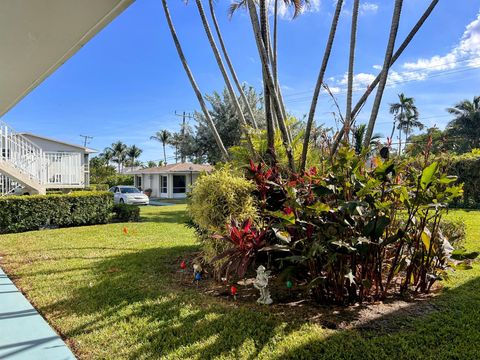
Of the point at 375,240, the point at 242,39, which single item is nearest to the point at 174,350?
the point at 375,240

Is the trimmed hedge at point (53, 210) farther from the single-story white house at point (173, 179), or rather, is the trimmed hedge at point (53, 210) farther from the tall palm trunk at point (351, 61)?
the single-story white house at point (173, 179)

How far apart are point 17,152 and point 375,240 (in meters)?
12.4

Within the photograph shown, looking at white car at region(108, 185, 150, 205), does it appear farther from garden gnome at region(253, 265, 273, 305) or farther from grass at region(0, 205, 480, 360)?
garden gnome at region(253, 265, 273, 305)

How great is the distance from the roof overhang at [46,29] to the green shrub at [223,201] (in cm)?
221

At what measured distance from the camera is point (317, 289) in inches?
142

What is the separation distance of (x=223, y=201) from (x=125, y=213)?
9.25 meters

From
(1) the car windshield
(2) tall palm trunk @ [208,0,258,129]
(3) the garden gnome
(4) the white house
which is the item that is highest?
(2) tall palm trunk @ [208,0,258,129]

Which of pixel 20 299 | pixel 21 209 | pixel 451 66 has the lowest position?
pixel 20 299

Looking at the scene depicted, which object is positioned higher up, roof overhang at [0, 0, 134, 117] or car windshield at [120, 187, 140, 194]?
roof overhang at [0, 0, 134, 117]

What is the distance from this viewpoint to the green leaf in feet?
10.3

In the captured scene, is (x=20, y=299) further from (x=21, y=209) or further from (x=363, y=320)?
(x=21, y=209)

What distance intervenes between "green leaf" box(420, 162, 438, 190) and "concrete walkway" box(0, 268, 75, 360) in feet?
11.5

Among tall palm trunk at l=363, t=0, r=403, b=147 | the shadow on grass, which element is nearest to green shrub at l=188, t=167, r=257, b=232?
the shadow on grass

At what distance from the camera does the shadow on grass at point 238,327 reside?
8.74 feet
